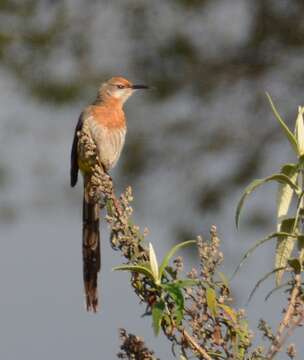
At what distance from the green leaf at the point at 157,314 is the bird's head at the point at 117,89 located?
296 centimetres

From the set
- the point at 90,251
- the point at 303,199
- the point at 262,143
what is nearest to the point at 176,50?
the point at 262,143

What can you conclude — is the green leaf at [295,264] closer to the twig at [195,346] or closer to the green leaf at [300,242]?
the green leaf at [300,242]

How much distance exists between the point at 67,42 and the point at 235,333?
759cm

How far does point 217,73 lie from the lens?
869cm

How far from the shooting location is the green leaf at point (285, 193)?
1.20m

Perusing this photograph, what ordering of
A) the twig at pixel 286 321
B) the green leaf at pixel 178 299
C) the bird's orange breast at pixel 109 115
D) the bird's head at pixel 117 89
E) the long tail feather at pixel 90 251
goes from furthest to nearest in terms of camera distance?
the bird's head at pixel 117 89 → the bird's orange breast at pixel 109 115 → the long tail feather at pixel 90 251 → the green leaf at pixel 178 299 → the twig at pixel 286 321

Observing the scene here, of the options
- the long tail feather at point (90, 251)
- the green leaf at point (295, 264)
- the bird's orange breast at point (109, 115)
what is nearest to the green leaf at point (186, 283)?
the green leaf at point (295, 264)

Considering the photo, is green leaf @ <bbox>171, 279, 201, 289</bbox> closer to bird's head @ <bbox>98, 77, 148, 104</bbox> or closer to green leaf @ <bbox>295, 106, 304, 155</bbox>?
green leaf @ <bbox>295, 106, 304, 155</bbox>

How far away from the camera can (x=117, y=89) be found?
13.8 feet

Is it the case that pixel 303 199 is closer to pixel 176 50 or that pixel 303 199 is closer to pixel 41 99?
pixel 41 99

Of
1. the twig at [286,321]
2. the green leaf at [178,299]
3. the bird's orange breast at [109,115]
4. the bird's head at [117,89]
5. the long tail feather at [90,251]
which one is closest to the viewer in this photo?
the twig at [286,321]

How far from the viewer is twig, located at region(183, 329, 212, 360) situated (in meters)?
1.13

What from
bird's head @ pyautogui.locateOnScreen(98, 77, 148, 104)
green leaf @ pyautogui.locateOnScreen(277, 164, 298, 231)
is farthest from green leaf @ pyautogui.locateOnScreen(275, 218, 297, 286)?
bird's head @ pyautogui.locateOnScreen(98, 77, 148, 104)

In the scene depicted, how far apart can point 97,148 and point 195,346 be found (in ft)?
6.19
